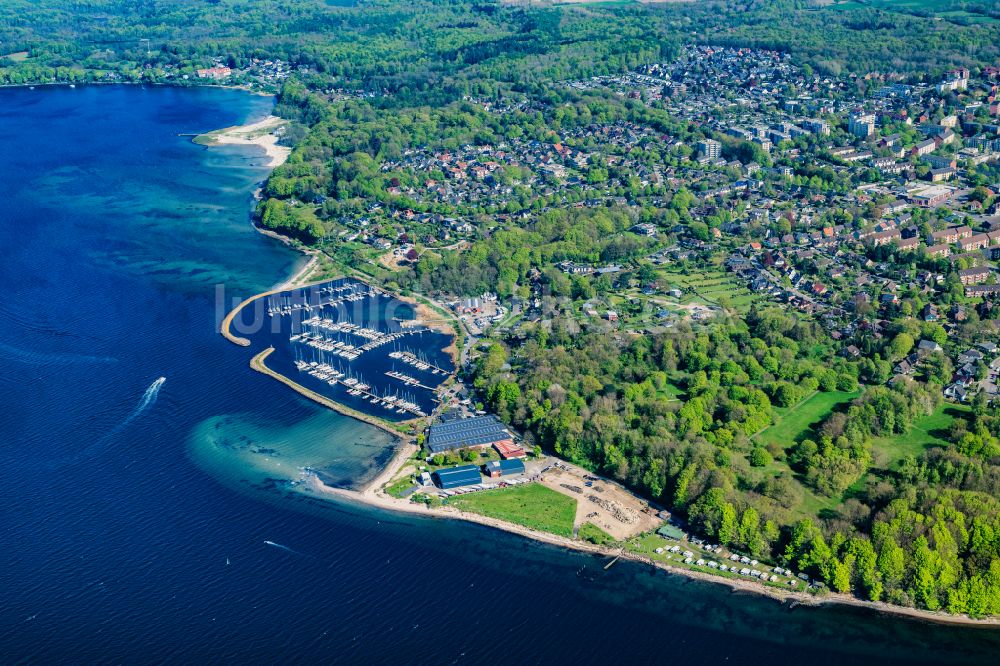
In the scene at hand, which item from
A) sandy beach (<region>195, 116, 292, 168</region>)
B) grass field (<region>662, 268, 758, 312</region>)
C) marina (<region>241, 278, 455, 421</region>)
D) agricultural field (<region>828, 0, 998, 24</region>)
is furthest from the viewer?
agricultural field (<region>828, 0, 998, 24</region>)

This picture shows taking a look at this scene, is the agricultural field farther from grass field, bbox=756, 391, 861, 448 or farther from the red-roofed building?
the red-roofed building

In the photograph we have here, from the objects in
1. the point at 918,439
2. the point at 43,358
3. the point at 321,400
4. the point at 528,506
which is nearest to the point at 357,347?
the point at 321,400

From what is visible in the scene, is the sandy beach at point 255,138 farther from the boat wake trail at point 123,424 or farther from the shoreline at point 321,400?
the boat wake trail at point 123,424

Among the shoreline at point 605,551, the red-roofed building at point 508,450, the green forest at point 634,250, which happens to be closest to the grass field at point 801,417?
the green forest at point 634,250

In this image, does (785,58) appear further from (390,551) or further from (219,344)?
(390,551)

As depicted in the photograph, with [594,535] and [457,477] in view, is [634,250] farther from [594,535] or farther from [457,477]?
[594,535]

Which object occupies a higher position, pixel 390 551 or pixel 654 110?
pixel 654 110

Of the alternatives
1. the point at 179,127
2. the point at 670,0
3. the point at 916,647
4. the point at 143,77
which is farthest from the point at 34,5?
the point at 916,647

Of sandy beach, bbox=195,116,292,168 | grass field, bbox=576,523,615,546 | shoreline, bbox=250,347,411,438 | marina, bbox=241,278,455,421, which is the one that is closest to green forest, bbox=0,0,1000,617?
sandy beach, bbox=195,116,292,168
